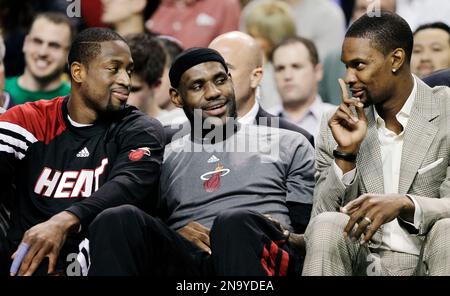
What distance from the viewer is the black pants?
2.88 metres

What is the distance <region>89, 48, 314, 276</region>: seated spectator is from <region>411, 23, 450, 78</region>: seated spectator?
1407mm

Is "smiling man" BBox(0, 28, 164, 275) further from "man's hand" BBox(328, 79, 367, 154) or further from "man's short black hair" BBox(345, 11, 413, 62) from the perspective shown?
"man's short black hair" BBox(345, 11, 413, 62)

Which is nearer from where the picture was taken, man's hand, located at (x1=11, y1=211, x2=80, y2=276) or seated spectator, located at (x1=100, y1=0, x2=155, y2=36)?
man's hand, located at (x1=11, y1=211, x2=80, y2=276)

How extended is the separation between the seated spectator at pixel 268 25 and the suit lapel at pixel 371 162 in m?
2.00

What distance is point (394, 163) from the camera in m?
3.25

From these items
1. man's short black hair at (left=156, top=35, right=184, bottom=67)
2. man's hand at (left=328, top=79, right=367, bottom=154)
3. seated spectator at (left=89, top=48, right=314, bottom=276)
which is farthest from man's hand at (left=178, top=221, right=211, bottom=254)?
man's short black hair at (left=156, top=35, right=184, bottom=67)

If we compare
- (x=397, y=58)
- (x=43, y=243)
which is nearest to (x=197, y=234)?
(x=43, y=243)

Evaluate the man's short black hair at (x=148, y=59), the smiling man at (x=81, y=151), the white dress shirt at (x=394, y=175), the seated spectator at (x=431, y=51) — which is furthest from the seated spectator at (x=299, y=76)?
the white dress shirt at (x=394, y=175)

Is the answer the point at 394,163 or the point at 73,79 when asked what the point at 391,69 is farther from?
the point at 73,79

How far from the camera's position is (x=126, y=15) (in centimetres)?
544

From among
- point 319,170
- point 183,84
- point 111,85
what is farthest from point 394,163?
point 111,85

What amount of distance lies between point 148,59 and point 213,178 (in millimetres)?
1342

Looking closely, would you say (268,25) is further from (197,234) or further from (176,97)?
(197,234)
